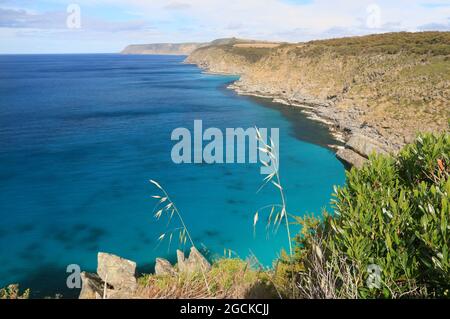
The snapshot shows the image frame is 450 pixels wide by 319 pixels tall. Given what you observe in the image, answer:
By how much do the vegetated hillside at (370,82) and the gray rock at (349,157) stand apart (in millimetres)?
6526

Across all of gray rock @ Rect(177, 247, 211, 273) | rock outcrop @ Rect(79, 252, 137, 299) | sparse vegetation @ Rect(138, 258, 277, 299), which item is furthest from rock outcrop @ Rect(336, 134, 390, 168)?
sparse vegetation @ Rect(138, 258, 277, 299)

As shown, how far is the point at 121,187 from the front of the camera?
37688 millimetres

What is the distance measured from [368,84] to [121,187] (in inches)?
1997

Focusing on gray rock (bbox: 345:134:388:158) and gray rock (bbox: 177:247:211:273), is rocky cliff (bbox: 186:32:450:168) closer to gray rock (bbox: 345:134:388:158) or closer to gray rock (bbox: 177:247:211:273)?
gray rock (bbox: 345:134:388:158)

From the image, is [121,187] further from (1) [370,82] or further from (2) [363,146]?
(1) [370,82]

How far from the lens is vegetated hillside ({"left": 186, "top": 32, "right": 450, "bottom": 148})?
171ft

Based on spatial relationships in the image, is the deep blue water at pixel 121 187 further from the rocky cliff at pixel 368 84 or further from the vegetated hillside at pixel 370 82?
the vegetated hillside at pixel 370 82

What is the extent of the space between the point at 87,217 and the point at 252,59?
14341cm

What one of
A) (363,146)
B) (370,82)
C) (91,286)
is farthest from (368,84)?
(91,286)

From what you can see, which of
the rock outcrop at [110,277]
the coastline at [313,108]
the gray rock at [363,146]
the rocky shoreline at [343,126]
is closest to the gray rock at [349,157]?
the rocky shoreline at [343,126]

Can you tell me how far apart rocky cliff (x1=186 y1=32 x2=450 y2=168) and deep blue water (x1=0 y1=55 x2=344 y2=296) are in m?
7.37

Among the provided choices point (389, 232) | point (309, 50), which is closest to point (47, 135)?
point (389, 232)

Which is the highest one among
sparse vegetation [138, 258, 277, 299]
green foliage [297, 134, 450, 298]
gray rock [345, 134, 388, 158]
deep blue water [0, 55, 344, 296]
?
green foliage [297, 134, 450, 298]
